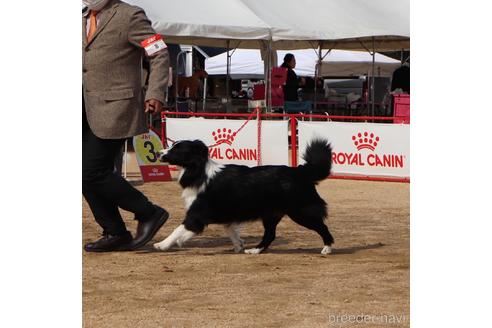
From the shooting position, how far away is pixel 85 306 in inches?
203

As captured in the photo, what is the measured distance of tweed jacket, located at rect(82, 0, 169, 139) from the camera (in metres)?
6.42

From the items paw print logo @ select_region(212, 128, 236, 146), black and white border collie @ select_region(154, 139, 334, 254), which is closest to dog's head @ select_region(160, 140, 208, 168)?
black and white border collie @ select_region(154, 139, 334, 254)

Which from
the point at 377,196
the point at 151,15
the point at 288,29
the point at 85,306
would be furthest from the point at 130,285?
the point at 288,29

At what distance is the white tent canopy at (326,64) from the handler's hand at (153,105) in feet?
60.2

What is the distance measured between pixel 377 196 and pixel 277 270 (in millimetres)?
4716

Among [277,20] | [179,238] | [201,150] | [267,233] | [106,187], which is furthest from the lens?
[277,20]

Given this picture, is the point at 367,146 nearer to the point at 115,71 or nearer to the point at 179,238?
the point at 179,238

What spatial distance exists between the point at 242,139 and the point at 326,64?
12.5 metres

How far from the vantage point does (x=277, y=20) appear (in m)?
16.7

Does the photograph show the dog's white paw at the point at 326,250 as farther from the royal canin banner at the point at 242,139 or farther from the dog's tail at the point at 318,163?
the royal canin banner at the point at 242,139

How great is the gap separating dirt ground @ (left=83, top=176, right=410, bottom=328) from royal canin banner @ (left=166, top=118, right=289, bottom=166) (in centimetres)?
424

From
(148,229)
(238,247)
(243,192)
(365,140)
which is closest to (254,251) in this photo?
(238,247)

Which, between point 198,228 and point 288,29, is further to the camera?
point 288,29

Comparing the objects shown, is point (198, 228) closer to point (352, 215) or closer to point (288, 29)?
point (352, 215)
